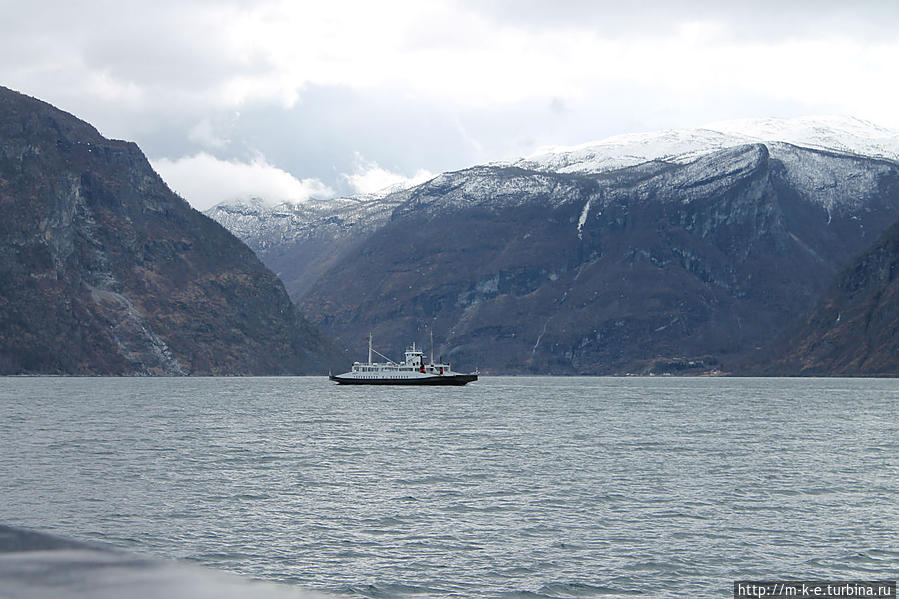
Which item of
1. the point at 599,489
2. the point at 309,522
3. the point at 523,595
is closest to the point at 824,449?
the point at 599,489

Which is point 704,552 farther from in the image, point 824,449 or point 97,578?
point 824,449

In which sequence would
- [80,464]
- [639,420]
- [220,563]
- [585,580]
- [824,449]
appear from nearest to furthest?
[585,580], [220,563], [80,464], [824,449], [639,420]

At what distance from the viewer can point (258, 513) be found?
5341 centimetres

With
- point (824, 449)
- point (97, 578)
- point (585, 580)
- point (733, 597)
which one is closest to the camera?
point (97, 578)

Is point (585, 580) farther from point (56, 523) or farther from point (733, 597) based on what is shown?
point (56, 523)

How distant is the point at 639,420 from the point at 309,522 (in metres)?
101

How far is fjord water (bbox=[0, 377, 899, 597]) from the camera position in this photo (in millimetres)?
39750

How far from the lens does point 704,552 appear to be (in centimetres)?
4334

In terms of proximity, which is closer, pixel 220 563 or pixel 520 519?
pixel 220 563

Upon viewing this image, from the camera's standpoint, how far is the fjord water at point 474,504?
39750 millimetres

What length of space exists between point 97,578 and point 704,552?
40.7 metres

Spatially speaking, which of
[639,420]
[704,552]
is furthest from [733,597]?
[639,420]

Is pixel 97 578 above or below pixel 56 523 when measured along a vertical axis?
above

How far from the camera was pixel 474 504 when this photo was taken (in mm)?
57406
